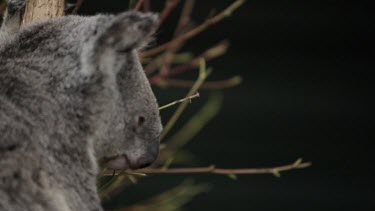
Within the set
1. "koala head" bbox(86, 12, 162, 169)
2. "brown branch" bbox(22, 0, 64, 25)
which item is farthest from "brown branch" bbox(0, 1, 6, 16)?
"koala head" bbox(86, 12, 162, 169)

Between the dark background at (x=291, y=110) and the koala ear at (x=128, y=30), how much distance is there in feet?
7.86

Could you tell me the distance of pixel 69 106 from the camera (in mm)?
1844

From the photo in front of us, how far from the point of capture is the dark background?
4180 mm

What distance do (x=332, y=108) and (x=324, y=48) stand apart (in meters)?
0.35

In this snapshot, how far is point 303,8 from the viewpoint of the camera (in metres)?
4.15

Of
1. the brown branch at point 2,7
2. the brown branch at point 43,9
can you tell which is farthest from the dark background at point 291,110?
the brown branch at point 43,9

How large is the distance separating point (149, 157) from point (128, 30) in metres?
0.38

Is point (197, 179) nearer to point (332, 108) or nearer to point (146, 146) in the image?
point (332, 108)

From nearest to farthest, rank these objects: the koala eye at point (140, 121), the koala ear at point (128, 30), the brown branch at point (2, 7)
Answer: the koala ear at point (128, 30)
the koala eye at point (140, 121)
the brown branch at point (2, 7)

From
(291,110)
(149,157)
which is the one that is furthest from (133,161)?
(291,110)

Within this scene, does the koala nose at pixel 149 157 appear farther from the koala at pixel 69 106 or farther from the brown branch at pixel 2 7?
the brown branch at pixel 2 7

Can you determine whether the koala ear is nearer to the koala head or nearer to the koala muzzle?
the koala head

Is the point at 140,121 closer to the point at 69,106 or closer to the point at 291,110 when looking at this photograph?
the point at 69,106

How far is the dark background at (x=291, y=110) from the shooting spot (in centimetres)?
418
